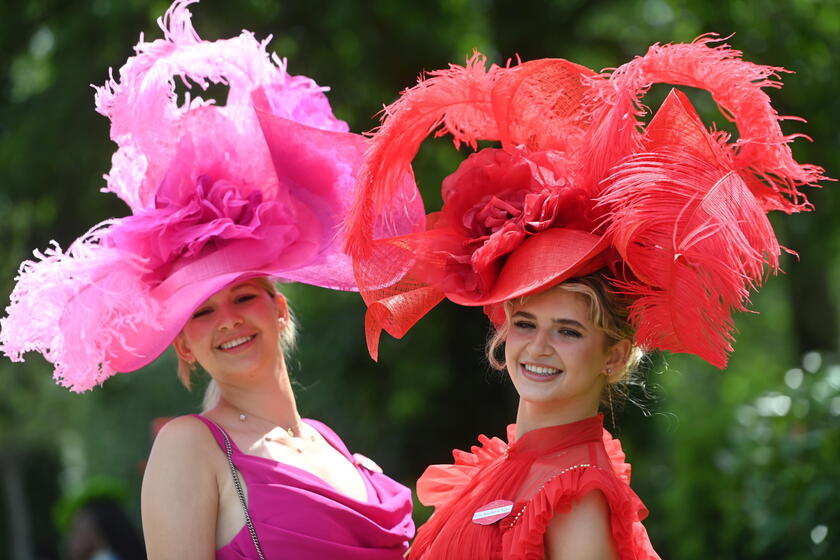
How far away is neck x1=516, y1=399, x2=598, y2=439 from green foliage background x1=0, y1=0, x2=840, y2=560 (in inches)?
90.0

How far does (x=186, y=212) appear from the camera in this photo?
3049 mm

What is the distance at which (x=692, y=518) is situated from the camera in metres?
6.77

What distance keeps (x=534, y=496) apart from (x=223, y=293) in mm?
1165

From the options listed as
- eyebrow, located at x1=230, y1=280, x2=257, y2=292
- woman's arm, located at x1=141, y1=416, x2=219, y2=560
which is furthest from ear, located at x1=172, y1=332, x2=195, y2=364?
woman's arm, located at x1=141, y1=416, x2=219, y2=560

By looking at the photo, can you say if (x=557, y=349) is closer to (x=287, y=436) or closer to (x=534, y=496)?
(x=534, y=496)

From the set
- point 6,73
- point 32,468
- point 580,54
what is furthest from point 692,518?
point 32,468

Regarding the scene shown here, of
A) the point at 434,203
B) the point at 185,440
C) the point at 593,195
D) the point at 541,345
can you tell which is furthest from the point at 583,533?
the point at 434,203

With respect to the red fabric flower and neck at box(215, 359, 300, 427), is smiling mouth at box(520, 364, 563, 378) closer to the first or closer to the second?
the red fabric flower

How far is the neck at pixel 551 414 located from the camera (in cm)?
275

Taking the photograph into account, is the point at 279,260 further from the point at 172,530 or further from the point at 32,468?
the point at 32,468

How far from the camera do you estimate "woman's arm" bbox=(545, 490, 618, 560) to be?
246 cm

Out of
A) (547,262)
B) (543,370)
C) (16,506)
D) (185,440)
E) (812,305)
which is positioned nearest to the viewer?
(547,262)

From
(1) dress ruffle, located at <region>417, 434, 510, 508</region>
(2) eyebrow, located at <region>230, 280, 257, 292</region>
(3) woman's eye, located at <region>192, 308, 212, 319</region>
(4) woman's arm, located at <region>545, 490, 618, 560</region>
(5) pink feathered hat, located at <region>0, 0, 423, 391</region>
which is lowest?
(4) woman's arm, located at <region>545, 490, 618, 560</region>

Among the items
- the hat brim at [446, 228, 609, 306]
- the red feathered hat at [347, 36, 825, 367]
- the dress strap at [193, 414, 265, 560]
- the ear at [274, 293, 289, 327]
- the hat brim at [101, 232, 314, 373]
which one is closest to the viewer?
the red feathered hat at [347, 36, 825, 367]
